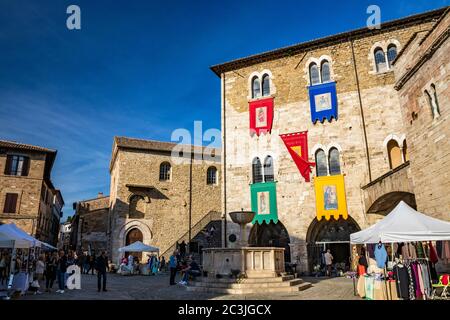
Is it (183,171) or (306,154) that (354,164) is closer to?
(306,154)

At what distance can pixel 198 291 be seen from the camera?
11.4 metres

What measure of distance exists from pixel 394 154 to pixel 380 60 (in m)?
5.47

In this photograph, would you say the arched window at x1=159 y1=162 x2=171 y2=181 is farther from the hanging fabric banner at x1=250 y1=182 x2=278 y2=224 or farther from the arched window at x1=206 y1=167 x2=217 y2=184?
the hanging fabric banner at x1=250 y1=182 x2=278 y2=224

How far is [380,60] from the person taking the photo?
1830 centimetres

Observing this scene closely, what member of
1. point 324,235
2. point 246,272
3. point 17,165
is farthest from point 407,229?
point 17,165

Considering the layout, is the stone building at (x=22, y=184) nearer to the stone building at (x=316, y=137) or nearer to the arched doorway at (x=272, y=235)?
the stone building at (x=316, y=137)

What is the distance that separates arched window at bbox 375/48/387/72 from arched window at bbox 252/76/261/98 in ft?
22.7

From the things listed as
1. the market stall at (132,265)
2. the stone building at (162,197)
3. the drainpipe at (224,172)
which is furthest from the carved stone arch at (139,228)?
the drainpipe at (224,172)

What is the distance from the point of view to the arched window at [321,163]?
60.0ft

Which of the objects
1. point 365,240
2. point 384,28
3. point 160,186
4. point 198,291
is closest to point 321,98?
point 384,28

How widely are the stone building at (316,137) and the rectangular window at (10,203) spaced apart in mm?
17035

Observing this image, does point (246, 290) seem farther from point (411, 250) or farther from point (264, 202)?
point (264, 202)

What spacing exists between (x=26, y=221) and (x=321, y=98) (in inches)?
927

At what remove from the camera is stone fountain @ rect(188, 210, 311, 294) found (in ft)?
36.1
